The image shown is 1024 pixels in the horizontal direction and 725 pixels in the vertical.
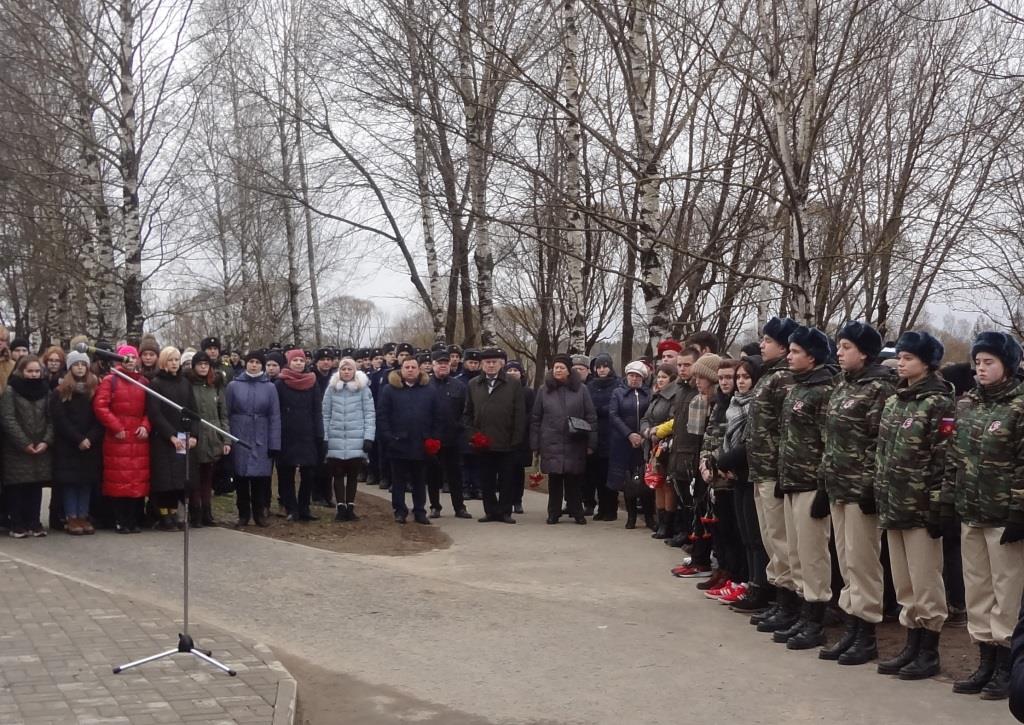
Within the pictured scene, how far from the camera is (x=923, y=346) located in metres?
7.32

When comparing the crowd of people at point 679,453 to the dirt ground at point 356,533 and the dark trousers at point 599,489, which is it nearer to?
the dark trousers at point 599,489

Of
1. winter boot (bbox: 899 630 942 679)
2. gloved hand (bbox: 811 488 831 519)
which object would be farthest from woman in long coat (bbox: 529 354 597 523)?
winter boot (bbox: 899 630 942 679)

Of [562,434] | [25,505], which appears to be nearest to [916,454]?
[562,434]

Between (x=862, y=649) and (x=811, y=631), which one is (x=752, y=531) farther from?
(x=862, y=649)

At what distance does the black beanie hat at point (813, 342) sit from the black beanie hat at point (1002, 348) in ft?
5.33

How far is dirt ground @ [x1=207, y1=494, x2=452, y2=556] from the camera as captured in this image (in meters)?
12.2

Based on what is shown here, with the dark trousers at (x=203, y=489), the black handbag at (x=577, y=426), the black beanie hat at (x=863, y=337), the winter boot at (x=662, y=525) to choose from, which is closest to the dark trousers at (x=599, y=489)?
the black handbag at (x=577, y=426)

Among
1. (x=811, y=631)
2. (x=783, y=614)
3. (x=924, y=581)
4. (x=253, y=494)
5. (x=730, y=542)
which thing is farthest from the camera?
(x=253, y=494)

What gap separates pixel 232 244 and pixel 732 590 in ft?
107

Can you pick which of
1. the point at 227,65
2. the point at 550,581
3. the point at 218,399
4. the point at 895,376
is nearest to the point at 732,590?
the point at 550,581

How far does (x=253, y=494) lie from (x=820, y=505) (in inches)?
283

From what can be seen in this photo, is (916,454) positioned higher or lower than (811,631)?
higher

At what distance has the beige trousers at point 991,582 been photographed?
668 cm

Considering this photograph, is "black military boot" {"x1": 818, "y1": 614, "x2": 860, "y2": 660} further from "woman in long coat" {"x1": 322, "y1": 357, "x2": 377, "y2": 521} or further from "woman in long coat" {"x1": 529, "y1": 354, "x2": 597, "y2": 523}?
"woman in long coat" {"x1": 322, "y1": 357, "x2": 377, "y2": 521}
